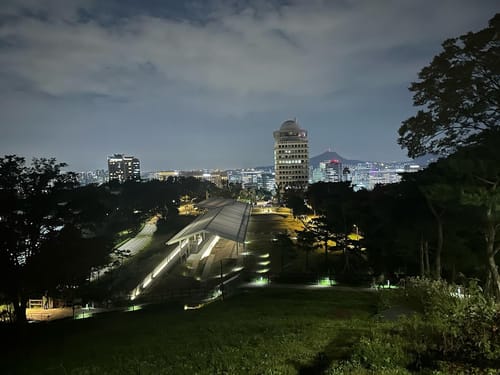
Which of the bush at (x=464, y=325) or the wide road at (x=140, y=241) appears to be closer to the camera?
the bush at (x=464, y=325)

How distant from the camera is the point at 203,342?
1001 cm

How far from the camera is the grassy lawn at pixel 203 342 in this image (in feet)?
25.3

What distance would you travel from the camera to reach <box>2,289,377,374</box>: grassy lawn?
25.3ft

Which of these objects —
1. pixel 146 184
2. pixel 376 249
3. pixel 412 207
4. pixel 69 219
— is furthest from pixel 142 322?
pixel 146 184

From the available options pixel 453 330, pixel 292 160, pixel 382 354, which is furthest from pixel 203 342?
pixel 292 160

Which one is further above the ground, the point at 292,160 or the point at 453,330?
the point at 292,160

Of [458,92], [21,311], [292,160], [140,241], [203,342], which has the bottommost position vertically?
[140,241]

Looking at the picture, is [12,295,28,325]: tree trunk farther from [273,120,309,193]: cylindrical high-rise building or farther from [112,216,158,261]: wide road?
[273,120,309,193]: cylindrical high-rise building

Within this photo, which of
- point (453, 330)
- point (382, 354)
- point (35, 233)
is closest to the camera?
point (453, 330)

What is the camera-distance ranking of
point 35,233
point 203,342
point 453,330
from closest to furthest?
point 453,330
point 203,342
point 35,233

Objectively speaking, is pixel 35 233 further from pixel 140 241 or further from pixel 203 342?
pixel 140 241

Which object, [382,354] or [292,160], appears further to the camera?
[292,160]

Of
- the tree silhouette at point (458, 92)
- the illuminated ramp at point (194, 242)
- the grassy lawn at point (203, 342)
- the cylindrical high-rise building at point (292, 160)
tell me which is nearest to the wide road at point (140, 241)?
the illuminated ramp at point (194, 242)

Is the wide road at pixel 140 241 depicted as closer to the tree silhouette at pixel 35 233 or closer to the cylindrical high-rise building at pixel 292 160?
the tree silhouette at pixel 35 233
